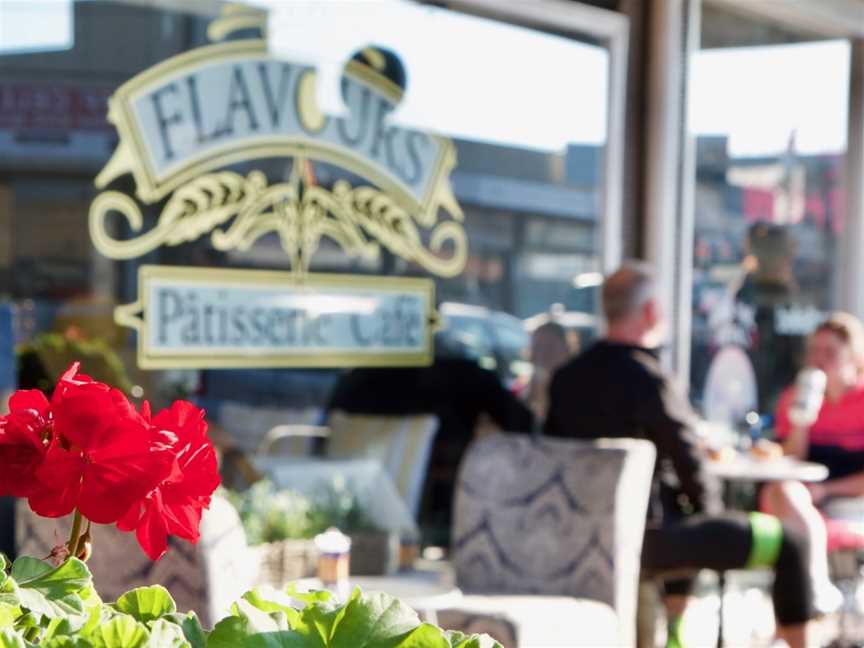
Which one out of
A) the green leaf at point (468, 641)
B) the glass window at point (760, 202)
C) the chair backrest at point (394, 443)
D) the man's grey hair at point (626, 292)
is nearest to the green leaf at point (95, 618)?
the green leaf at point (468, 641)

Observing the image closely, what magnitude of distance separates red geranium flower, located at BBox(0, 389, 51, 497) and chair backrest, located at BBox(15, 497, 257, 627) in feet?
6.25

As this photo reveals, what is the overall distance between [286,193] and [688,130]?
219 cm

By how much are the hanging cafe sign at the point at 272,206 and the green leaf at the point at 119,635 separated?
3845mm

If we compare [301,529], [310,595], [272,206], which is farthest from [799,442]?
[310,595]

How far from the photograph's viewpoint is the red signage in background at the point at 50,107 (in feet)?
14.3

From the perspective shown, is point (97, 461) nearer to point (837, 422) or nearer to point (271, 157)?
point (271, 157)

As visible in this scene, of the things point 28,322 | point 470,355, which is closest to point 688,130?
point 470,355

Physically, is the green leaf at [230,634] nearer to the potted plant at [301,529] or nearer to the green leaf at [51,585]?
the green leaf at [51,585]

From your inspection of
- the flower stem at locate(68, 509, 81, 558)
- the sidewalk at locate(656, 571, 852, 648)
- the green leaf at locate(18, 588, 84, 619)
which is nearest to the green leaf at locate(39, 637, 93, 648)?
the green leaf at locate(18, 588, 84, 619)

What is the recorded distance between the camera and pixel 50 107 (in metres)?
4.39

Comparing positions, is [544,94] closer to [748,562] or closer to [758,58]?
[758,58]

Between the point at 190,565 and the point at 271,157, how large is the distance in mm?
2400

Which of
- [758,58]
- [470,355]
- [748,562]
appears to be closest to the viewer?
[748,562]

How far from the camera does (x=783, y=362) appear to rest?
23.3 feet
